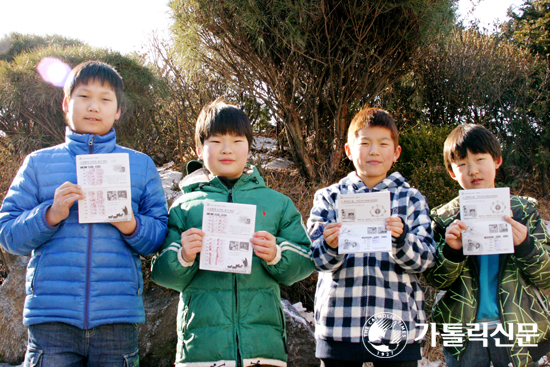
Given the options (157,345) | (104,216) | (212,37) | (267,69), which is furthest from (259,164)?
(104,216)

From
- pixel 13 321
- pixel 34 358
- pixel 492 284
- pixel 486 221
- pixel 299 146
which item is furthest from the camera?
pixel 299 146

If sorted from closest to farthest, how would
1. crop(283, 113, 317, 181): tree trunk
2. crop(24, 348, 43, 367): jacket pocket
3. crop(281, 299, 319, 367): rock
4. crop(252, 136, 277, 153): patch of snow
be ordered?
crop(24, 348, 43, 367): jacket pocket
crop(281, 299, 319, 367): rock
crop(283, 113, 317, 181): tree trunk
crop(252, 136, 277, 153): patch of snow

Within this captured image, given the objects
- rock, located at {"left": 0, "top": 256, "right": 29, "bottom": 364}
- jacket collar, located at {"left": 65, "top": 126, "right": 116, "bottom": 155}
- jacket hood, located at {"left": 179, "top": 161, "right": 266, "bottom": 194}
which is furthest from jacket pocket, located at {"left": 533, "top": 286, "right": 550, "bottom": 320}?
rock, located at {"left": 0, "top": 256, "right": 29, "bottom": 364}

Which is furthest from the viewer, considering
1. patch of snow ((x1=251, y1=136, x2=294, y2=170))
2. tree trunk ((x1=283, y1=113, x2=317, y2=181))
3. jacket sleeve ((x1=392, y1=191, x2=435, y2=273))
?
patch of snow ((x1=251, y1=136, x2=294, y2=170))

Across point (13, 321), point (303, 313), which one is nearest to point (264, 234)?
point (303, 313)

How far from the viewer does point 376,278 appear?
2.14 metres

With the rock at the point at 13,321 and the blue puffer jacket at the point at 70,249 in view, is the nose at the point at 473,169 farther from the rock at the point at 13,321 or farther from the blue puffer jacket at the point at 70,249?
the rock at the point at 13,321

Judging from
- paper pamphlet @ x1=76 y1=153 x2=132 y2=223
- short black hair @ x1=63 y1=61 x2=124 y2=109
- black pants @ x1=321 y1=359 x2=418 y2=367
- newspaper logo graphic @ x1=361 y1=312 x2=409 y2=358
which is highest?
short black hair @ x1=63 y1=61 x2=124 y2=109

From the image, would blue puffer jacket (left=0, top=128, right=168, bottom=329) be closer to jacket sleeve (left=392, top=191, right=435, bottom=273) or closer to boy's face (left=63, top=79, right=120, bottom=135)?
boy's face (left=63, top=79, right=120, bottom=135)

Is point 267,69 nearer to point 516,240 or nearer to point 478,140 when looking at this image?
point 478,140

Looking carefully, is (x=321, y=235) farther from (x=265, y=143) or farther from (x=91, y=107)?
(x=265, y=143)

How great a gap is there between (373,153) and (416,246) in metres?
0.58

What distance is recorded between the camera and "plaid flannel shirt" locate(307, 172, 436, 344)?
207 cm

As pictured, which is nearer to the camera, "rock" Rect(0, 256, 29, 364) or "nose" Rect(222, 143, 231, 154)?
"nose" Rect(222, 143, 231, 154)
